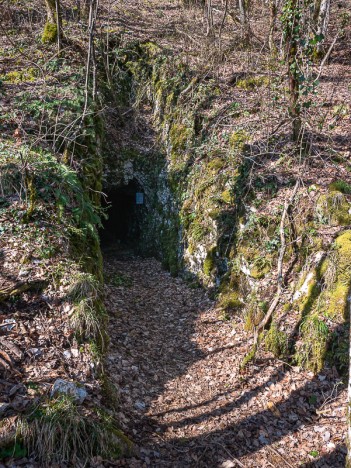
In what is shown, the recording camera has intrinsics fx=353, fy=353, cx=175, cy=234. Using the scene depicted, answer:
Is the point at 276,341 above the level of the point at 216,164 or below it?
below

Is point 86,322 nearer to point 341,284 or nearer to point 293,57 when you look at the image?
point 341,284

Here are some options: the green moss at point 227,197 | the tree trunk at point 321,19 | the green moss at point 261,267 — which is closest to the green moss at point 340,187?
the green moss at point 261,267

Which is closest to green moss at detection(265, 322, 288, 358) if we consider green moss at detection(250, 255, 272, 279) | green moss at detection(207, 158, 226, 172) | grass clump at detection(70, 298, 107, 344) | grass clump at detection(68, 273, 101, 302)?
green moss at detection(250, 255, 272, 279)

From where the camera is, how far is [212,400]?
497 cm

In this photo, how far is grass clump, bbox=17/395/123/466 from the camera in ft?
10.6

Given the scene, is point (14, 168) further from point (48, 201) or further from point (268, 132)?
point (268, 132)

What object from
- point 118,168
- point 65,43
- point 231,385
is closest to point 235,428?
point 231,385

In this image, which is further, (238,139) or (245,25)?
(245,25)

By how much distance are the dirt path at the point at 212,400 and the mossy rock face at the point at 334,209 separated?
251cm

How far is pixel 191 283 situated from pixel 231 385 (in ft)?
10.8

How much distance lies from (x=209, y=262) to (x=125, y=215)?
5.87m

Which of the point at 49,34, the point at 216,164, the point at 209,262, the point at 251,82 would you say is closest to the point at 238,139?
the point at 216,164

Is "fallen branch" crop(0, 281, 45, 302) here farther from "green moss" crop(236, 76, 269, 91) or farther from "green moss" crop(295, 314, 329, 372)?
"green moss" crop(236, 76, 269, 91)

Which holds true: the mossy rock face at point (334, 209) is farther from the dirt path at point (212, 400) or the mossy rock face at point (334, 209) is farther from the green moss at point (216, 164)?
the green moss at point (216, 164)
